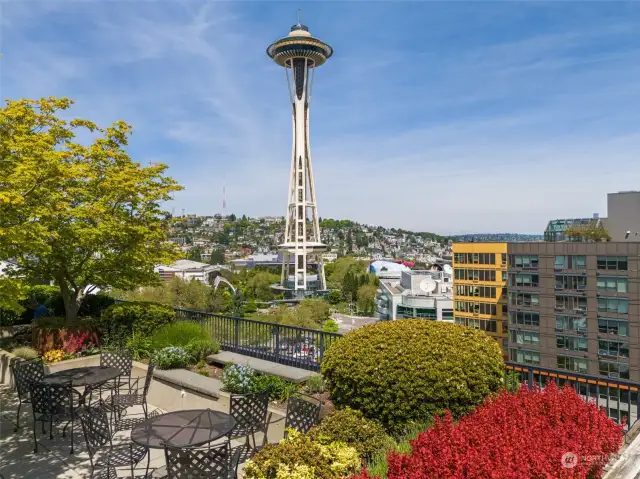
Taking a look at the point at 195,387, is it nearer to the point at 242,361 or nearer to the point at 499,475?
the point at 242,361

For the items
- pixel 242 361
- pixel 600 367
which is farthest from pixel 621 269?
pixel 242 361

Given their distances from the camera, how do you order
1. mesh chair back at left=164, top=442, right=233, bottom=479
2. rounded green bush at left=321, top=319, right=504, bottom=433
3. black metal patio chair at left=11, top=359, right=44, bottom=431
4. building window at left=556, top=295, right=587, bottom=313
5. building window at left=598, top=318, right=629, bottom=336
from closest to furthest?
mesh chair back at left=164, top=442, right=233, bottom=479 → rounded green bush at left=321, top=319, right=504, bottom=433 → black metal patio chair at left=11, top=359, right=44, bottom=431 → building window at left=598, top=318, right=629, bottom=336 → building window at left=556, top=295, right=587, bottom=313

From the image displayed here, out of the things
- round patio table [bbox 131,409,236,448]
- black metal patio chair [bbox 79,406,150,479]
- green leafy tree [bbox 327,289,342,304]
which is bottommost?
green leafy tree [bbox 327,289,342,304]

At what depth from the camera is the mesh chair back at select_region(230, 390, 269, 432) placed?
5.43 metres

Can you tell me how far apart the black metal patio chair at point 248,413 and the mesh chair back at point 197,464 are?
114cm

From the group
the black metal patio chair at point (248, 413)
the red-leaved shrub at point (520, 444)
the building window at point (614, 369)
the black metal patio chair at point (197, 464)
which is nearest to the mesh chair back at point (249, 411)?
the black metal patio chair at point (248, 413)

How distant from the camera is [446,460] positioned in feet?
12.0

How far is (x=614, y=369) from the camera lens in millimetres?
45312

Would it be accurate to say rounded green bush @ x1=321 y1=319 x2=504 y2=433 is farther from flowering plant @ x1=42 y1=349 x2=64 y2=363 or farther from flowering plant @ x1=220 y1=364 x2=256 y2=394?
flowering plant @ x1=42 y1=349 x2=64 y2=363

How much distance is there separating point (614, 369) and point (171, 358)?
50.2 metres

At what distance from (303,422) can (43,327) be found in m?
7.66

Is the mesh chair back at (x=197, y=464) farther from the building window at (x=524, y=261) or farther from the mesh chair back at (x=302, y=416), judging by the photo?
the building window at (x=524, y=261)

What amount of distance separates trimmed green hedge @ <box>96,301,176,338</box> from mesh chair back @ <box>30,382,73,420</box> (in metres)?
4.34

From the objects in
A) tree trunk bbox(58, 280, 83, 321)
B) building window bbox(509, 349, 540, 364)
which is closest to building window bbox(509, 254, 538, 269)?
building window bbox(509, 349, 540, 364)
